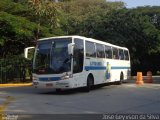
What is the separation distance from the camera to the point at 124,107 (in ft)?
53.5

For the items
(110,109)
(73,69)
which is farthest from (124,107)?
(73,69)

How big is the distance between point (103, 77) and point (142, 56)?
28.4 meters

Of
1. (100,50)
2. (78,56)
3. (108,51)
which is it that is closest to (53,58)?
(78,56)

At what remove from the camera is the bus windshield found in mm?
21516

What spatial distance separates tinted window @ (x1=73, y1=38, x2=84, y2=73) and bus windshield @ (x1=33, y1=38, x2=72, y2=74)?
530mm

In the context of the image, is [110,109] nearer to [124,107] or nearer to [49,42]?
[124,107]

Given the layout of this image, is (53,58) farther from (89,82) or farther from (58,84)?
(89,82)

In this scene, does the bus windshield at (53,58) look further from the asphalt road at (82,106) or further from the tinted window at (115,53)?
the tinted window at (115,53)

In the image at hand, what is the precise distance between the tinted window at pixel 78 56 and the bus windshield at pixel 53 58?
1.74 feet

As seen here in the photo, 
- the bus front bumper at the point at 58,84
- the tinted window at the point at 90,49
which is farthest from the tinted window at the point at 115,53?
the bus front bumper at the point at 58,84

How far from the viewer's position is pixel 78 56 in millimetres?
22391

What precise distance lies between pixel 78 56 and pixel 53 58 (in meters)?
1.46

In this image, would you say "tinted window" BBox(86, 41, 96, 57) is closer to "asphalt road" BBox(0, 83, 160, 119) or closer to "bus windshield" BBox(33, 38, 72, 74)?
"bus windshield" BBox(33, 38, 72, 74)

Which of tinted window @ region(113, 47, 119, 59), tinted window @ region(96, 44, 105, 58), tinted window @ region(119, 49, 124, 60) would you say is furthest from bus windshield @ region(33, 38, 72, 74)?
tinted window @ region(119, 49, 124, 60)
